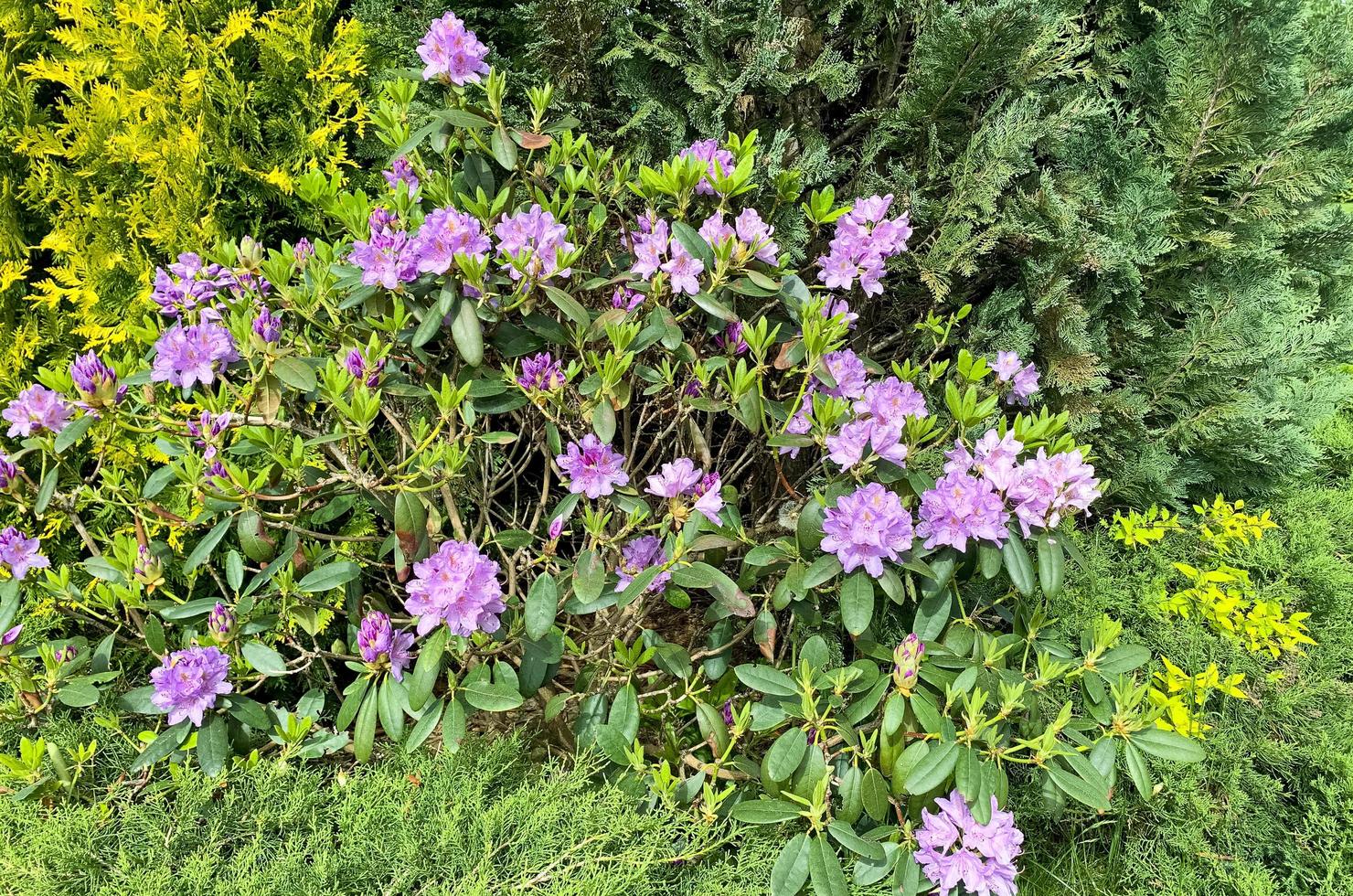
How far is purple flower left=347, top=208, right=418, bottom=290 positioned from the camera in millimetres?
1602

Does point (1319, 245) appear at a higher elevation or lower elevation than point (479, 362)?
higher

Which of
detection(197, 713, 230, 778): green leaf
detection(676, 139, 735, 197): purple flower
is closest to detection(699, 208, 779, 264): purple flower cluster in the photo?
detection(676, 139, 735, 197): purple flower

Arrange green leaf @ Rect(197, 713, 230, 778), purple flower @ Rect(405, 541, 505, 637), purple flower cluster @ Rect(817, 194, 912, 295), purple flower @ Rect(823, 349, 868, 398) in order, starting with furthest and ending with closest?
1. purple flower cluster @ Rect(817, 194, 912, 295)
2. purple flower @ Rect(823, 349, 868, 398)
3. green leaf @ Rect(197, 713, 230, 778)
4. purple flower @ Rect(405, 541, 505, 637)

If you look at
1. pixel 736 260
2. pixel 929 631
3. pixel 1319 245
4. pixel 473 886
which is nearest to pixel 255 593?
pixel 473 886

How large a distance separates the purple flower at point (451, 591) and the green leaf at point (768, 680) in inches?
21.9

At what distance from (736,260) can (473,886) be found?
1.31 metres

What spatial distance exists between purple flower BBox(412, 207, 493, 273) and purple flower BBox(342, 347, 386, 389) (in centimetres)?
23

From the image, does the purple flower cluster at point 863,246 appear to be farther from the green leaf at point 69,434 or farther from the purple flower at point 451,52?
the green leaf at point 69,434

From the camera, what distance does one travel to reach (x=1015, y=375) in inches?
84.4

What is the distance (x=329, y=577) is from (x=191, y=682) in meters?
0.33

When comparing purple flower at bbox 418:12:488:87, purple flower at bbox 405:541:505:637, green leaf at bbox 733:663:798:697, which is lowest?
green leaf at bbox 733:663:798:697

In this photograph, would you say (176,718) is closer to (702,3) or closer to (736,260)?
(736,260)

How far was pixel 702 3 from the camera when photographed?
7.11ft

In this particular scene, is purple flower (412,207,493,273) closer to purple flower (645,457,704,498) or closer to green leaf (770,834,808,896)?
purple flower (645,457,704,498)
